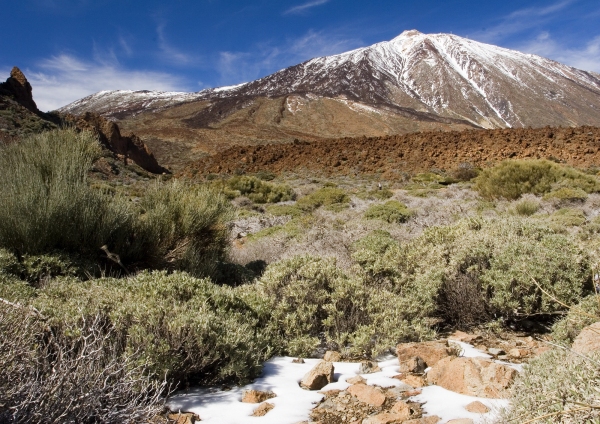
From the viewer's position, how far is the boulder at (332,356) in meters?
3.19

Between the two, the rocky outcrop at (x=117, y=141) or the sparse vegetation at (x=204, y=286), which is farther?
the rocky outcrop at (x=117, y=141)

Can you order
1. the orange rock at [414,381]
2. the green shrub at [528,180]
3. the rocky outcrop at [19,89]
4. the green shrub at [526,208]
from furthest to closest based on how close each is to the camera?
the rocky outcrop at [19,89], the green shrub at [528,180], the green shrub at [526,208], the orange rock at [414,381]

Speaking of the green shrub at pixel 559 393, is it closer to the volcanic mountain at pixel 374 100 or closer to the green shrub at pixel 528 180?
the green shrub at pixel 528 180

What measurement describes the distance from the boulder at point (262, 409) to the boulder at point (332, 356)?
842mm

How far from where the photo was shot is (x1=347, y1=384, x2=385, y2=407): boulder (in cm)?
238

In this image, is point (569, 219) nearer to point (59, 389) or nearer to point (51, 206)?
point (51, 206)

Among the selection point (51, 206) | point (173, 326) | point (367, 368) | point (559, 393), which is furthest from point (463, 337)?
point (51, 206)

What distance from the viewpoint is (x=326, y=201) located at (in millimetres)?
13469

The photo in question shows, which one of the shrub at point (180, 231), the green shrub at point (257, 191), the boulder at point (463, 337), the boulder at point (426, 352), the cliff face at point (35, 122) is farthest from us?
the cliff face at point (35, 122)

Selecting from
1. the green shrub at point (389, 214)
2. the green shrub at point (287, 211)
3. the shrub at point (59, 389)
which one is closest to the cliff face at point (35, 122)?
the green shrub at point (287, 211)

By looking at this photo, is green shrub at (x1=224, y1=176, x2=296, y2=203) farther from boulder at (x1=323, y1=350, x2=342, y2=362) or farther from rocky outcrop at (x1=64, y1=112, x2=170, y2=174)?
rocky outcrop at (x1=64, y1=112, x2=170, y2=174)

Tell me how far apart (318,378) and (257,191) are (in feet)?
46.6

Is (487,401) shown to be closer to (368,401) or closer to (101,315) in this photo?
(368,401)

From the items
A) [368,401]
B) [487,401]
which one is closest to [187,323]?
[368,401]
